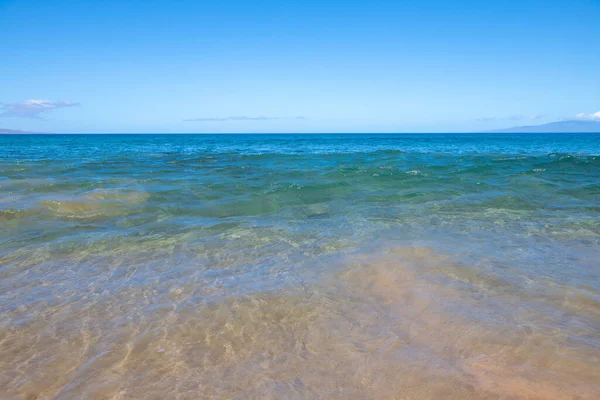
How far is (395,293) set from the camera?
422cm

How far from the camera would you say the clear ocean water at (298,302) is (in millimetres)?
2791

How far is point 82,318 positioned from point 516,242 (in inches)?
248

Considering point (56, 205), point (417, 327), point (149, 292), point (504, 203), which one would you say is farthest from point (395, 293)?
point (56, 205)

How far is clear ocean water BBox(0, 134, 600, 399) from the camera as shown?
2.79 m

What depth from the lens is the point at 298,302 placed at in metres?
4.03

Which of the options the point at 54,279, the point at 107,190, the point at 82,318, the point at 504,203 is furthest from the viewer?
the point at 107,190

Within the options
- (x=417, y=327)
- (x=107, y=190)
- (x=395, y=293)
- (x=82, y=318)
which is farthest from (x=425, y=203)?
(x=107, y=190)

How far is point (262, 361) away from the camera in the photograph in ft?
9.95

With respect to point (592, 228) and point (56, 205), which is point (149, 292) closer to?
point (56, 205)

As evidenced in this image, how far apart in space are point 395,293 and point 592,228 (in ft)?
17.7

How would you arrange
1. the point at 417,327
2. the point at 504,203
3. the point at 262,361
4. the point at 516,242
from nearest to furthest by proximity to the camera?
the point at 262,361
the point at 417,327
the point at 516,242
the point at 504,203

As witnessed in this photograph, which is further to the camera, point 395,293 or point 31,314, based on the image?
point 395,293

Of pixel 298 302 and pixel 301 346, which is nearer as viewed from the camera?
pixel 301 346

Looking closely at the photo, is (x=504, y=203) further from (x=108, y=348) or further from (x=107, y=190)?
(x=107, y=190)
